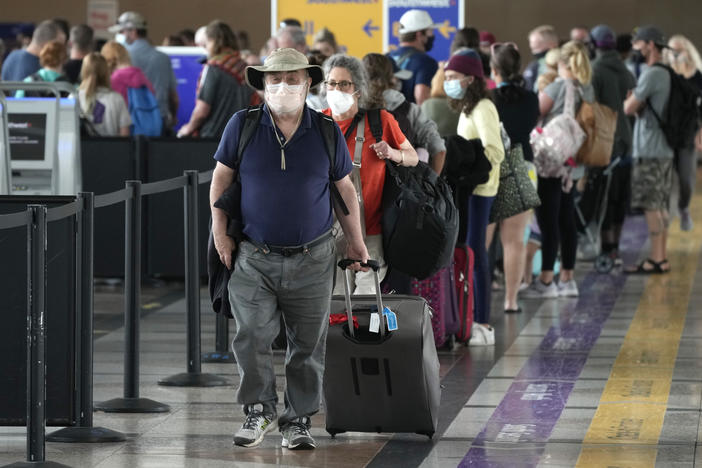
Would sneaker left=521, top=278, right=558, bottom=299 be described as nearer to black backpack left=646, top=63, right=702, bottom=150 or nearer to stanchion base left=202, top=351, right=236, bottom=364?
black backpack left=646, top=63, right=702, bottom=150

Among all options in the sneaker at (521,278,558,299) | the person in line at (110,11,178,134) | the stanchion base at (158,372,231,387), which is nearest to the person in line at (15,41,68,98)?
the person in line at (110,11,178,134)

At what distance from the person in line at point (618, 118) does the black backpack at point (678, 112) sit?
36cm

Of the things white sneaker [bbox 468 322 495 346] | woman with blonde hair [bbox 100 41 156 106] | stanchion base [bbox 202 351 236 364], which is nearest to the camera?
stanchion base [bbox 202 351 236 364]

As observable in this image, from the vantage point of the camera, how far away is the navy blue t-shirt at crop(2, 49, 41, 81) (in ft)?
46.3

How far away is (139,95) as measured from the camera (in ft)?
44.5

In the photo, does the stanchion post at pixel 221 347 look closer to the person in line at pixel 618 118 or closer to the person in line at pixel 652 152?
the person in line at pixel 618 118

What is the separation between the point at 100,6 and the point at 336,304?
19021 mm

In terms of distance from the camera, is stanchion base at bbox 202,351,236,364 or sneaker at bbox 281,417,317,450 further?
stanchion base at bbox 202,351,236,364

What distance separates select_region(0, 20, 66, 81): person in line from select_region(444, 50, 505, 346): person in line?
5629 mm

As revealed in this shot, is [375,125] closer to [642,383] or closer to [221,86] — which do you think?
[642,383]

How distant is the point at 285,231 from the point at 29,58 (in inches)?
338

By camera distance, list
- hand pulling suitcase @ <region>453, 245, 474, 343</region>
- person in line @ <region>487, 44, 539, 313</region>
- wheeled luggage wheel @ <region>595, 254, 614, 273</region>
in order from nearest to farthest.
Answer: hand pulling suitcase @ <region>453, 245, 474, 343</region> → person in line @ <region>487, 44, 539, 313</region> → wheeled luggage wheel @ <region>595, 254, 614, 273</region>

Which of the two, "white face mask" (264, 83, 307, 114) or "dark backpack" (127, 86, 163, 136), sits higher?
"white face mask" (264, 83, 307, 114)

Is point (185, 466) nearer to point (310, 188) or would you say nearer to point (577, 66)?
point (310, 188)
